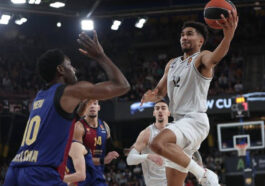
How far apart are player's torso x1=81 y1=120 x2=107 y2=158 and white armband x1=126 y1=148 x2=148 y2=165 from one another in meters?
0.43

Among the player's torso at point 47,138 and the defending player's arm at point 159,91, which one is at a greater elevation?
→ the defending player's arm at point 159,91

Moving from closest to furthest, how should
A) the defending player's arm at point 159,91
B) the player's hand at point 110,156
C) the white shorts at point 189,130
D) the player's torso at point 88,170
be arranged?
the white shorts at point 189,130 → the defending player's arm at point 159,91 → the player's torso at point 88,170 → the player's hand at point 110,156

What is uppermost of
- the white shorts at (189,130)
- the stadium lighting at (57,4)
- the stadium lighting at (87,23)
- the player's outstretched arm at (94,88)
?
the stadium lighting at (57,4)

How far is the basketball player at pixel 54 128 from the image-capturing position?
382 cm

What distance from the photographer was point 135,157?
23.2 feet

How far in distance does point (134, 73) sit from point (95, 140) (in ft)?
56.3

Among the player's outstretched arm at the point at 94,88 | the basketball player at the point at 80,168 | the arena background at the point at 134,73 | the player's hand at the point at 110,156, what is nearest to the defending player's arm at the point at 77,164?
the basketball player at the point at 80,168

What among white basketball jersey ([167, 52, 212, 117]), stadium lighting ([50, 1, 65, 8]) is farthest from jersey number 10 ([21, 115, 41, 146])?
stadium lighting ([50, 1, 65, 8])

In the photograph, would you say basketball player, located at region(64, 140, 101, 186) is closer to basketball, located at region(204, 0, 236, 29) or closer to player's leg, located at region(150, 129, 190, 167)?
player's leg, located at region(150, 129, 190, 167)

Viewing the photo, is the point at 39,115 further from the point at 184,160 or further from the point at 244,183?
the point at 244,183

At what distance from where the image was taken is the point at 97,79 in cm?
2336

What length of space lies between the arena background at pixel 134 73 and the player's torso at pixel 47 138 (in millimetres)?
11677

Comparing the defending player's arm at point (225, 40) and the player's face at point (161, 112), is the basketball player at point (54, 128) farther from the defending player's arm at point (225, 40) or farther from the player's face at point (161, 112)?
the player's face at point (161, 112)

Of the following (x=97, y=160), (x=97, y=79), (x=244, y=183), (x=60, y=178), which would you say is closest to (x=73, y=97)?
(x=60, y=178)
